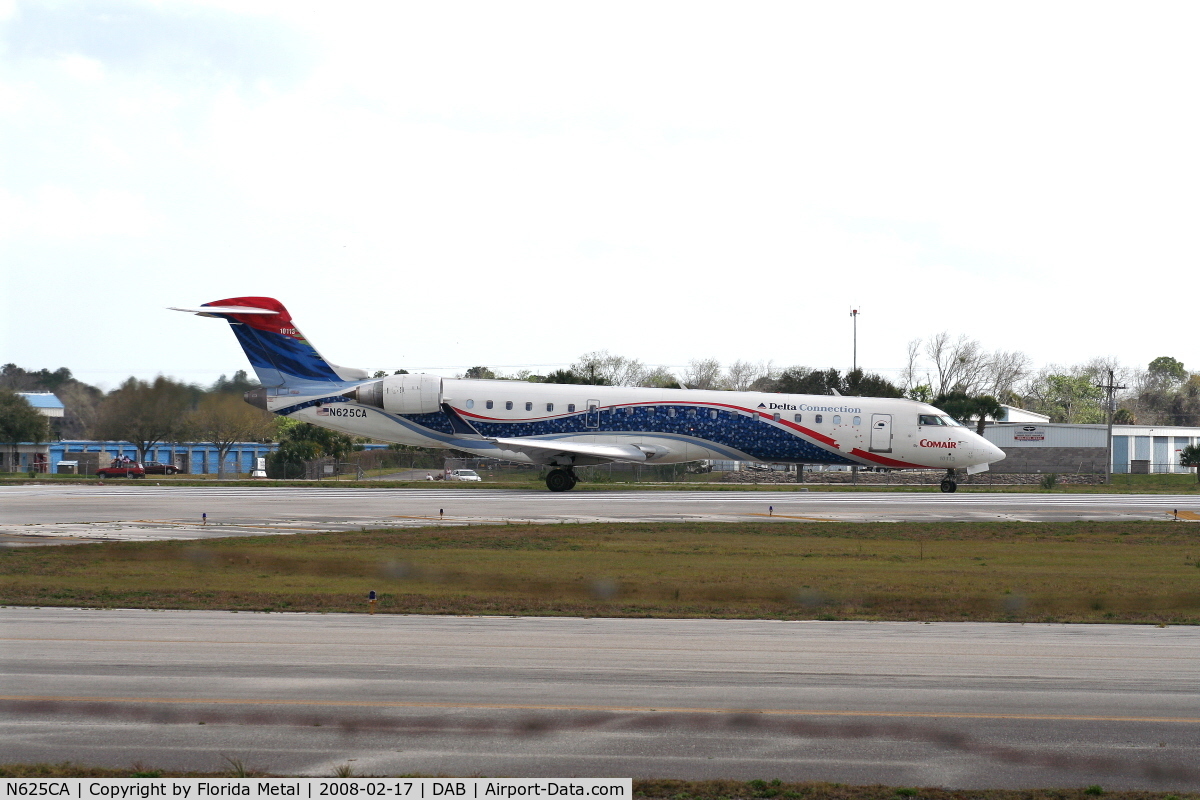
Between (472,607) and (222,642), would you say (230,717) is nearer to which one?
(222,642)

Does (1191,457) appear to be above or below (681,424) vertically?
below

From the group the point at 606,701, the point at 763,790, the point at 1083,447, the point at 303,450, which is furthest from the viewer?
the point at 1083,447

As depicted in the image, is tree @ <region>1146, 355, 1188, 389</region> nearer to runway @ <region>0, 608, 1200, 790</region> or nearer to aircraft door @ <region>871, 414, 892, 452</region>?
aircraft door @ <region>871, 414, 892, 452</region>

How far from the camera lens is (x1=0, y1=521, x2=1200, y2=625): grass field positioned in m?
15.4

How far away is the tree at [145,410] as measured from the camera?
38000 millimetres

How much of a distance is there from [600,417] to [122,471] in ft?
116

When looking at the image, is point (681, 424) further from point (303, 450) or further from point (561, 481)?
point (303, 450)

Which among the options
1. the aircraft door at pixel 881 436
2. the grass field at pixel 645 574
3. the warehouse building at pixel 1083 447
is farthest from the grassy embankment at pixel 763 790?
the warehouse building at pixel 1083 447

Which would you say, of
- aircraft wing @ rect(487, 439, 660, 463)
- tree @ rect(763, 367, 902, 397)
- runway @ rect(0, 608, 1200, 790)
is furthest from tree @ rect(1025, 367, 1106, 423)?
runway @ rect(0, 608, 1200, 790)

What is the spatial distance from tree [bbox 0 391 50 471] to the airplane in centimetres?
1707

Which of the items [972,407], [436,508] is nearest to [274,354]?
[436,508]

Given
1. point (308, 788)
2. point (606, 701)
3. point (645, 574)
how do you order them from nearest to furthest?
point (308, 788) < point (606, 701) < point (645, 574)

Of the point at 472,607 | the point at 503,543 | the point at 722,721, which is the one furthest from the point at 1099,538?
the point at 722,721

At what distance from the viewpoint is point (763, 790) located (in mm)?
6988
